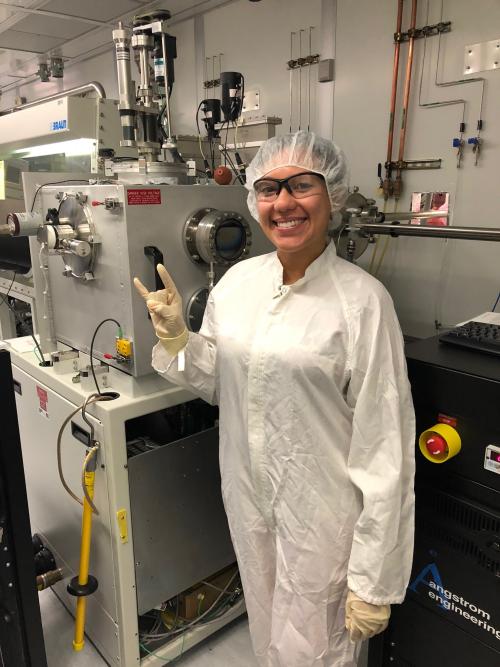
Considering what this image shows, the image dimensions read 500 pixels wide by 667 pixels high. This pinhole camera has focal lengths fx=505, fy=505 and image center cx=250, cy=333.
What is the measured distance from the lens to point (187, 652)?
1659 millimetres

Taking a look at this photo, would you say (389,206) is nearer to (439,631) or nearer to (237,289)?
(237,289)

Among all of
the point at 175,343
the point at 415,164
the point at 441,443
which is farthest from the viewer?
the point at 415,164

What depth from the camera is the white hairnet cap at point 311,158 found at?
3.53 ft

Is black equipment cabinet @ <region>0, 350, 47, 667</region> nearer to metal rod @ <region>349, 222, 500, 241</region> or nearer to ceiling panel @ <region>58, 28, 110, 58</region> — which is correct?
metal rod @ <region>349, 222, 500, 241</region>

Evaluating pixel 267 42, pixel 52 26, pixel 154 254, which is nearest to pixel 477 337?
pixel 154 254

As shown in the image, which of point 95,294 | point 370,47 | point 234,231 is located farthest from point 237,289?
point 370,47

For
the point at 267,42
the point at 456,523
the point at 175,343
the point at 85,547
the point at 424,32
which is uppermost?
the point at 267,42

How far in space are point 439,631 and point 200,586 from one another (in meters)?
0.84

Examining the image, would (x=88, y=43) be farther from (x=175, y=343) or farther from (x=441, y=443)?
(x=441, y=443)

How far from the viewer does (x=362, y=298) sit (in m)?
1.03

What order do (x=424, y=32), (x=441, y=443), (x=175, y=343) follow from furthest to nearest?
(x=424, y=32) < (x=175, y=343) < (x=441, y=443)

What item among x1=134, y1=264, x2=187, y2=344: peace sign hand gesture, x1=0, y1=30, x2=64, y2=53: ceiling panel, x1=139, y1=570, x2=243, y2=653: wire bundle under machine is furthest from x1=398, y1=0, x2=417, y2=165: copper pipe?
x1=0, y1=30, x2=64, y2=53: ceiling panel

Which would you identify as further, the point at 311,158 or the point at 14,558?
the point at 14,558

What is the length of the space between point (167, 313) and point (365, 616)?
75 cm
